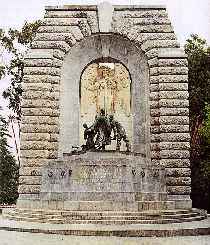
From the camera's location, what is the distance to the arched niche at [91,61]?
763 inches

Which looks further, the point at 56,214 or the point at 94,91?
the point at 94,91

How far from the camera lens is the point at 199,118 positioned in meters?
29.3

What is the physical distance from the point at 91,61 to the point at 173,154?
18.7ft

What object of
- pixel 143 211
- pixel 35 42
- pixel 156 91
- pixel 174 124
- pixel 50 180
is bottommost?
pixel 143 211

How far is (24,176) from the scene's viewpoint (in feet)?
59.9

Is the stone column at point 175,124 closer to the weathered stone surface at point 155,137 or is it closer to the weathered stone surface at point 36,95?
the weathered stone surface at point 155,137

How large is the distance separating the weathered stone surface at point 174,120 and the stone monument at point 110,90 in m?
0.04

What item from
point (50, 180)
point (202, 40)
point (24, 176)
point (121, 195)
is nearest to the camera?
point (121, 195)

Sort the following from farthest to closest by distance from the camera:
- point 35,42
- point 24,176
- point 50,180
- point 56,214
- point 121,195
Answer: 1. point 35,42
2. point 24,176
3. point 50,180
4. point 121,195
5. point 56,214

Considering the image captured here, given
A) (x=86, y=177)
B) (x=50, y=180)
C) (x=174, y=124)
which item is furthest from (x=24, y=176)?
(x=174, y=124)

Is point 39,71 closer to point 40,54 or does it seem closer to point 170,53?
point 40,54

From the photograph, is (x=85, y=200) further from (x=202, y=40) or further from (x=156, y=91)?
(x=202, y=40)

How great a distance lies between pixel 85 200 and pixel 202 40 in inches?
812

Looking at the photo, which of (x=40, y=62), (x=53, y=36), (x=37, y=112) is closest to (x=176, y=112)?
(x=37, y=112)
